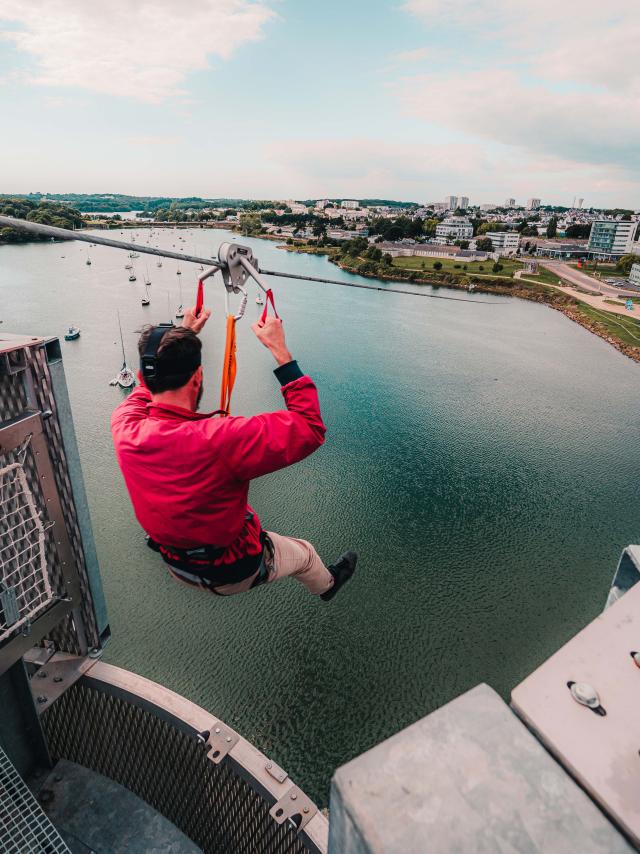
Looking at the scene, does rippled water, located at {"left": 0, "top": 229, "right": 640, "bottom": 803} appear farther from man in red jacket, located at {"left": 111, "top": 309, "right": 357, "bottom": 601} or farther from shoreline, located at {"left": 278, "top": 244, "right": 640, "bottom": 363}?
shoreline, located at {"left": 278, "top": 244, "right": 640, "bottom": 363}

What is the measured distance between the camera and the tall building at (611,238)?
63.9 m

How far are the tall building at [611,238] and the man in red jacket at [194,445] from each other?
248ft

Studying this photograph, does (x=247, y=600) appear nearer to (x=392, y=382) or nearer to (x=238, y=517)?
(x=238, y=517)

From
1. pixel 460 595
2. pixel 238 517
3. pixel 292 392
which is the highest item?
pixel 292 392

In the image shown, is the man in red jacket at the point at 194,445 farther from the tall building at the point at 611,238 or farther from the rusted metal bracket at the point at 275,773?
the tall building at the point at 611,238

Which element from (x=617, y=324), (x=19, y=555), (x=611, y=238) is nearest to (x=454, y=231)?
(x=611, y=238)

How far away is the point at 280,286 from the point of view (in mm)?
37750

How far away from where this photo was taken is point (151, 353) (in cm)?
187

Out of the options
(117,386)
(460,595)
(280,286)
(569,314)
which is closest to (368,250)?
(280,286)

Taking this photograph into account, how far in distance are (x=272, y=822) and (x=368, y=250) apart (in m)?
53.2

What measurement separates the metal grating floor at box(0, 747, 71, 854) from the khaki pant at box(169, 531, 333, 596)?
117 cm

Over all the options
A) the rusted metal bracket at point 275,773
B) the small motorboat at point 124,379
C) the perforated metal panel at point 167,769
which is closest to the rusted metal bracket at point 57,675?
the perforated metal panel at point 167,769

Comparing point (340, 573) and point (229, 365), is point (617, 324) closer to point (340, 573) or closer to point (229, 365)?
point (340, 573)

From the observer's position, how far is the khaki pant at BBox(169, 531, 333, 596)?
239 centimetres
